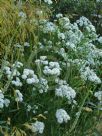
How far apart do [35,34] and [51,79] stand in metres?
1.21

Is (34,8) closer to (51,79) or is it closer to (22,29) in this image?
(22,29)

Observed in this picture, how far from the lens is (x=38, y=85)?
12.2ft

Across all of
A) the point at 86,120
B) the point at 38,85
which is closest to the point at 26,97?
the point at 38,85

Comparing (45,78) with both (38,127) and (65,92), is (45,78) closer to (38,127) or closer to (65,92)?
(65,92)

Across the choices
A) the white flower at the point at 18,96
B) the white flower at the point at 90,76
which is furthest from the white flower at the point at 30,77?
the white flower at the point at 90,76

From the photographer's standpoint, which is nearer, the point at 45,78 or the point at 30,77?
the point at 30,77

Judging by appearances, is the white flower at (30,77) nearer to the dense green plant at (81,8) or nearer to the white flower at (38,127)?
the white flower at (38,127)

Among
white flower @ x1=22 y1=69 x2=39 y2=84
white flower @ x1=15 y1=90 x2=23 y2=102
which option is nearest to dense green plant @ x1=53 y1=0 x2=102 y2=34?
white flower @ x1=22 y1=69 x2=39 y2=84

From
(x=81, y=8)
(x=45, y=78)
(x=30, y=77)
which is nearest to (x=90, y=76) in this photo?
(x=45, y=78)

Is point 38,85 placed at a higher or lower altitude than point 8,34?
lower

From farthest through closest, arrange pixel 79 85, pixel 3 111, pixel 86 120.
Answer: pixel 79 85 < pixel 86 120 < pixel 3 111

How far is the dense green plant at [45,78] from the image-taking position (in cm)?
361

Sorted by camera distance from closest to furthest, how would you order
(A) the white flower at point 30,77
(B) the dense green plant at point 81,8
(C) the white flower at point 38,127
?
(C) the white flower at point 38,127
(A) the white flower at point 30,77
(B) the dense green plant at point 81,8

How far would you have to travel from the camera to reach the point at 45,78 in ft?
12.8
